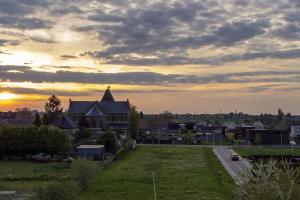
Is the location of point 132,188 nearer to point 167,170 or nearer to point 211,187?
point 211,187

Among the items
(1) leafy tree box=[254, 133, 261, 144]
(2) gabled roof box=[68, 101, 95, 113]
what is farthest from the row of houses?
(2) gabled roof box=[68, 101, 95, 113]

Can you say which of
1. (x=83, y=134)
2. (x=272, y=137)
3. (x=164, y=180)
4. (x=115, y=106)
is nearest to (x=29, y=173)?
(x=164, y=180)

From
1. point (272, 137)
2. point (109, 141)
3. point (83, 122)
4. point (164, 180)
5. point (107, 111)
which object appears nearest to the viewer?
point (164, 180)

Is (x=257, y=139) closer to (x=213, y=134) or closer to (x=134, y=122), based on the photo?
(x=213, y=134)

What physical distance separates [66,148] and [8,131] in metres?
8.64

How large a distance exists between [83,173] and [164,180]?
818cm

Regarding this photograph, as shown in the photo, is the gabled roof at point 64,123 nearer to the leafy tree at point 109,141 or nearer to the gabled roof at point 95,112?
the gabled roof at point 95,112

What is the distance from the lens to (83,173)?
46688 millimetres

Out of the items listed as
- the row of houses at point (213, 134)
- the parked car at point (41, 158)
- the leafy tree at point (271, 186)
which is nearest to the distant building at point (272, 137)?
the row of houses at point (213, 134)

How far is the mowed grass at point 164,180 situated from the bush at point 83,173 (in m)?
0.71

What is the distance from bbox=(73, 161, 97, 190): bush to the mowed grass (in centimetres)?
71

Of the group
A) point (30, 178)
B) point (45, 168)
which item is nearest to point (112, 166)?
point (45, 168)

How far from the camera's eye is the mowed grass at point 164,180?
41.8m

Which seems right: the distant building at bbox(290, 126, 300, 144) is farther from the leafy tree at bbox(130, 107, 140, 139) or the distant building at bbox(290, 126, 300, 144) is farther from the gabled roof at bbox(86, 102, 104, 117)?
the gabled roof at bbox(86, 102, 104, 117)
